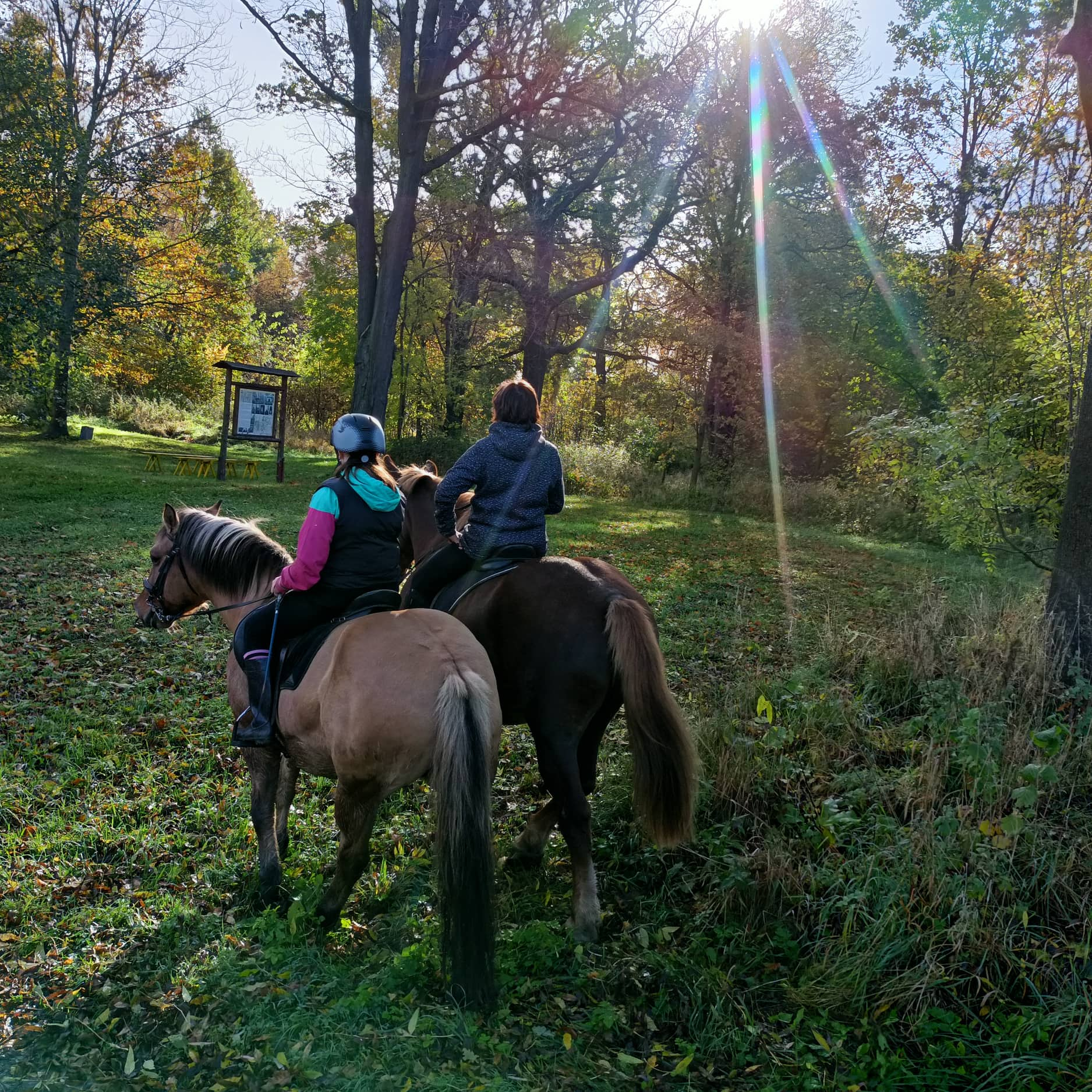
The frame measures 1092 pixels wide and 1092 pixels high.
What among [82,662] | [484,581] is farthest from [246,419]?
[484,581]

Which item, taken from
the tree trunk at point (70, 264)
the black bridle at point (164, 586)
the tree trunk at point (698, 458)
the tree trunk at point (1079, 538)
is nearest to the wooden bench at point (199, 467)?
the tree trunk at point (70, 264)

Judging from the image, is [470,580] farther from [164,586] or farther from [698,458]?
[698,458]

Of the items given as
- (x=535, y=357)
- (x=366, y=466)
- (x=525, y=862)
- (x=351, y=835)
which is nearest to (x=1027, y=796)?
(x=525, y=862)

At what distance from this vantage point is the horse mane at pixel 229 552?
4363 millimetres

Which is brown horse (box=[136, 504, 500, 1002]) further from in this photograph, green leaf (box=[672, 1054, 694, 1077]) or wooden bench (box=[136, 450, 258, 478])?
wooden bench (box=[136, 450, 258, 478])

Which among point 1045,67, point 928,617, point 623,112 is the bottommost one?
point 928,617

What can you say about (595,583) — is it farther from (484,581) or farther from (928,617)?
(928,617)

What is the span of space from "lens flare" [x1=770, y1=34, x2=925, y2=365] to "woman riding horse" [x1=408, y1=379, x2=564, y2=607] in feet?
73.1

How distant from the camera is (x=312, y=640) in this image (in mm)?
3744

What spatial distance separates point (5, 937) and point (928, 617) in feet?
21.3

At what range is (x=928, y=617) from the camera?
616 cm

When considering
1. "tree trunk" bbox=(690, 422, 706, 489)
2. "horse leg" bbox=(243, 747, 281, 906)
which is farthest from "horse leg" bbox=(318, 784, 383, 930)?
"tree trunk" bbox=(690, 422, 706, 489)

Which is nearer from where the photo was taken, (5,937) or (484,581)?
(5,937)

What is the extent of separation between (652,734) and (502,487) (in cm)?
167
